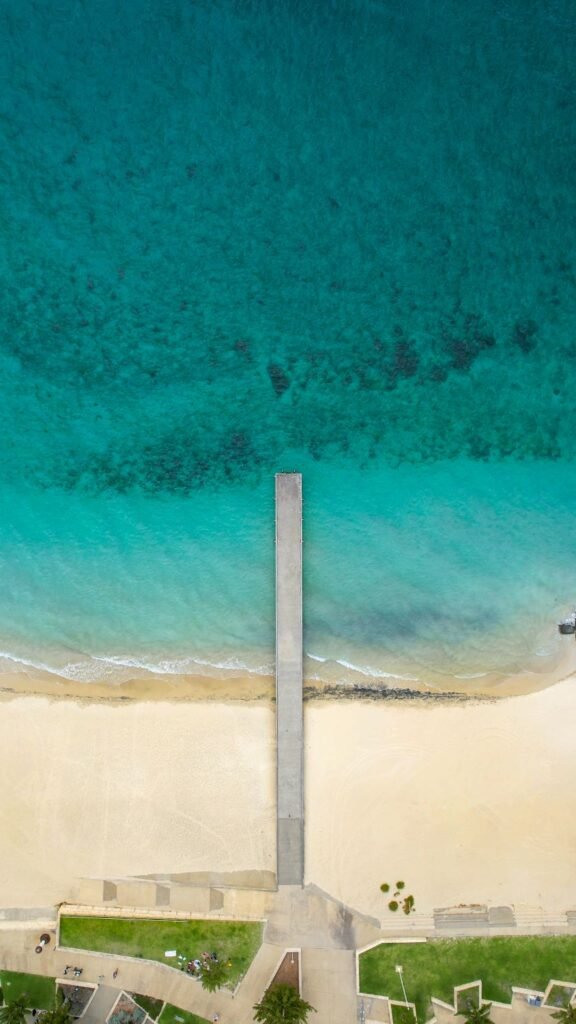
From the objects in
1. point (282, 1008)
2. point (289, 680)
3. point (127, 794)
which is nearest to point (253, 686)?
point (289, 680)

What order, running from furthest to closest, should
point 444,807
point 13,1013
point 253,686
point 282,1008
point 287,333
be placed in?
1. point 287,333
2. point 253,686
3. point 444,807
4. point 13,1013
5. point 282,1008

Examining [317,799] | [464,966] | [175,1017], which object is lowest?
[175,1017]

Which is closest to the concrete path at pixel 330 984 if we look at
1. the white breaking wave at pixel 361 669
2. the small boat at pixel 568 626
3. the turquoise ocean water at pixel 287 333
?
the white breaking wave at pixel 361 669

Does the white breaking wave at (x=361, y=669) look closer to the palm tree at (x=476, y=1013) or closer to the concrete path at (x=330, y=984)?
the concrete path at (x=330, y=984)

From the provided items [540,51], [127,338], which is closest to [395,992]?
[127,338]

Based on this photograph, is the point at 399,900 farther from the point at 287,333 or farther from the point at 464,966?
the point at 287,333

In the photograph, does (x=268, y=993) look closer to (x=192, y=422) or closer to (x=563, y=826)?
(x=563, y=826)
